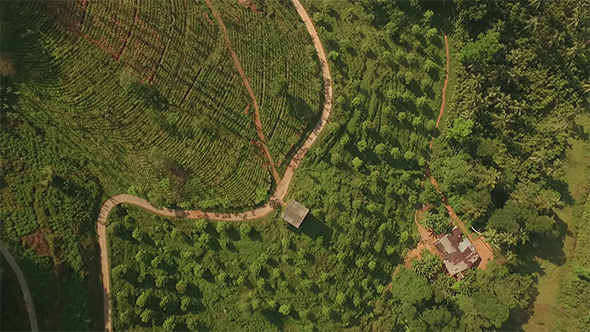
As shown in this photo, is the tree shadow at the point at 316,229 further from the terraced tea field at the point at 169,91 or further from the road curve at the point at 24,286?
the road curve at the point at 24,286

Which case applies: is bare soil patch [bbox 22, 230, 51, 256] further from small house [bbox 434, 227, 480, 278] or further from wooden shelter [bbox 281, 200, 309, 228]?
small house [bbox 434, 227, 480, 278]

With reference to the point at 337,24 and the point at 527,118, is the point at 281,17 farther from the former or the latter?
the point at 527,118

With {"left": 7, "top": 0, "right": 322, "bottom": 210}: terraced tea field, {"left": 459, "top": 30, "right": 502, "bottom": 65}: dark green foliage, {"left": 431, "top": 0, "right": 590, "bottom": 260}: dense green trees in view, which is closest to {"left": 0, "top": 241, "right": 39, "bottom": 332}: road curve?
{"left": 7, "top": 0, "right": 322, "bottom": 210}: terraced tea field

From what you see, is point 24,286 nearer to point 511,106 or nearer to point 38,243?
point 38,243

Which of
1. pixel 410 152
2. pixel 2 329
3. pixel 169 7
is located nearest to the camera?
pixel 2 329

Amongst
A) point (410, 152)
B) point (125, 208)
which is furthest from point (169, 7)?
point (410, 152)

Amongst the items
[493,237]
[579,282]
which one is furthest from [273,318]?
[579,282]
